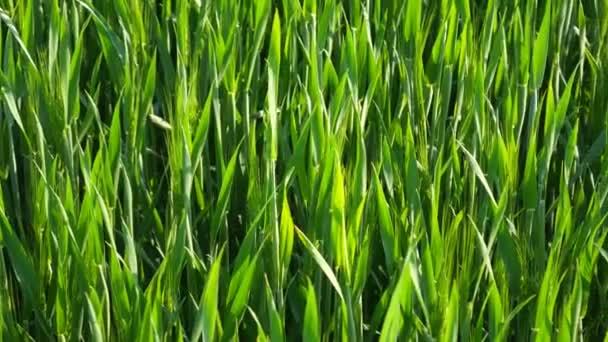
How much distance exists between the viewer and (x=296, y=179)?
4.09 ft

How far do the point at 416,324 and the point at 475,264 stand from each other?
161mm

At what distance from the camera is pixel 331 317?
1145 mm

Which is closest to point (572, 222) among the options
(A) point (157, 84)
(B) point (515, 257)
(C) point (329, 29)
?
(B) point (515, 257)

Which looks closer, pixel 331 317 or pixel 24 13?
pixel 331 317

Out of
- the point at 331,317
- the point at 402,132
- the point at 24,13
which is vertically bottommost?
the point at 331,317

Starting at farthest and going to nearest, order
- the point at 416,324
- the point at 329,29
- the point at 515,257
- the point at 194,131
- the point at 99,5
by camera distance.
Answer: the point at 99,5
the point at 329,29
the point at 194,131
the point at 515,257
the point at 416,324

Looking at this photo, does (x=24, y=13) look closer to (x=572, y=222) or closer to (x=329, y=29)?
(x=329, y=29)

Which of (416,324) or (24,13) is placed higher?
(24,13)

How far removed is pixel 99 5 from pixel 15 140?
0.25 metres

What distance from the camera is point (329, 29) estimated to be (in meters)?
1.40

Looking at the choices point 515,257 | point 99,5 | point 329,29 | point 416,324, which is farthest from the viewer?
point 99,5

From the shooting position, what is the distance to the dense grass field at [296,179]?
1.05 meters

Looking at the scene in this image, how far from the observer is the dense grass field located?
105 centimetres

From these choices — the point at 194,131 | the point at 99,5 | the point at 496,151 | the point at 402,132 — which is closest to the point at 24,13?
the point at 99,5
